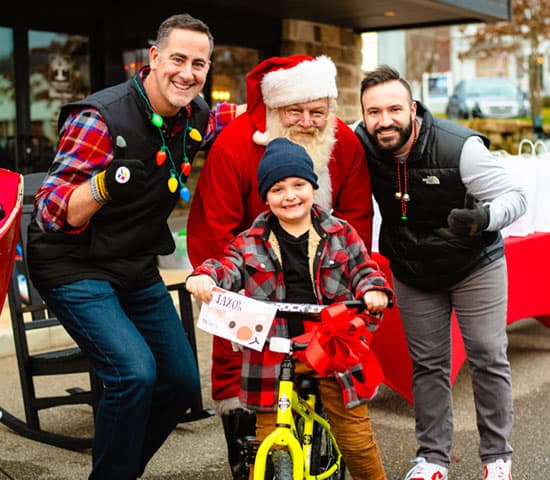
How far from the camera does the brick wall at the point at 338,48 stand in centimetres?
1138

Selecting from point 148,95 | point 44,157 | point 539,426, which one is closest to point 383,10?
point 44,157

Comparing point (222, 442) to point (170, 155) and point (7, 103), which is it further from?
point (7, 103)

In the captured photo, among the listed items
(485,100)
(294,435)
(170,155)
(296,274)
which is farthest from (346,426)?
(485,100)

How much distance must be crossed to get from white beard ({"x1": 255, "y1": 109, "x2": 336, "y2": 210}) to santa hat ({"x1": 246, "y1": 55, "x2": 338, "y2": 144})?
4cm

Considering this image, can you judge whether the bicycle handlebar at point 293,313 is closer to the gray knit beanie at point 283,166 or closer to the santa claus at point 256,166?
the gray knit beanie at point 283,166

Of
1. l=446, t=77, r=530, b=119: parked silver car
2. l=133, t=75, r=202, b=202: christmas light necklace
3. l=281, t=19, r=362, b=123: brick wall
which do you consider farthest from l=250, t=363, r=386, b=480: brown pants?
l=446, t=77, r=530, b=119: parked silver car

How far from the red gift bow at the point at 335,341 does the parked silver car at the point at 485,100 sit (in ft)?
55.4

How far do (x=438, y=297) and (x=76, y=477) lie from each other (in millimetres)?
1939

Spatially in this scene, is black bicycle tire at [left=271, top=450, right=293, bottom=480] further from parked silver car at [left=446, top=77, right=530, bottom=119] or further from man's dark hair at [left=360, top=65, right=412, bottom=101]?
parked silver car at [left=446, top=77, right=530, bottom=119]

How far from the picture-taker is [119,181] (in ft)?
10.8

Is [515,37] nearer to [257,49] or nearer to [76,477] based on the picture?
[257,49]

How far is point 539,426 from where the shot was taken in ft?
17.6

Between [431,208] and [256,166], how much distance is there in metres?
0.77

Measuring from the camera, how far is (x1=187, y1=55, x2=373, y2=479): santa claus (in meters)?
3.99
